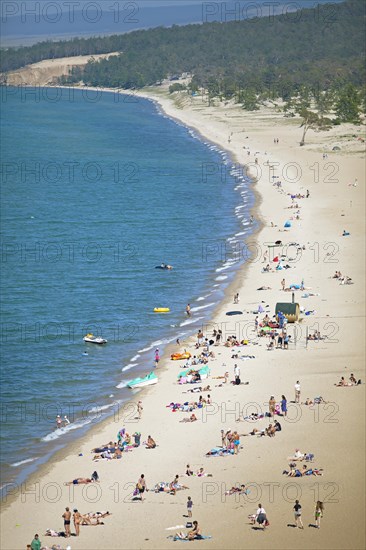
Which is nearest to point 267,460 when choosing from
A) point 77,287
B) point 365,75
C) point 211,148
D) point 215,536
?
point 215,536

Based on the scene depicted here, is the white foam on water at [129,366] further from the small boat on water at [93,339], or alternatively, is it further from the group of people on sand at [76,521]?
the group of people on sand at [76,521]

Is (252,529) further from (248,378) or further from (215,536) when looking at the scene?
(248,378)

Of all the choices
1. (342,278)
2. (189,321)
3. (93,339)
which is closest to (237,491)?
(93,339)

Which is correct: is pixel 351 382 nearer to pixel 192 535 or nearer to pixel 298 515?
pixel 298 515

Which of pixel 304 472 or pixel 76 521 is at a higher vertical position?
pixel 304 472

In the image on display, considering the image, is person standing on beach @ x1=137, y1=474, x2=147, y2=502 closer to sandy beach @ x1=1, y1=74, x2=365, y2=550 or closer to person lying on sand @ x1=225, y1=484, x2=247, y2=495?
sandy beach @ x1=1, y1=74, x2=365, y2=550

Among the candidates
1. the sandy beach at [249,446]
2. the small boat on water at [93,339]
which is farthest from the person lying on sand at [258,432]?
the small boat on water at [93,339]
